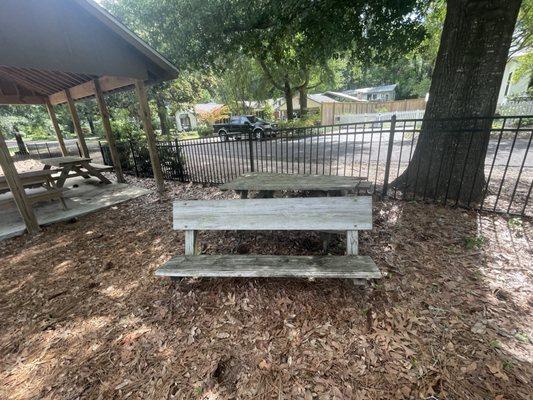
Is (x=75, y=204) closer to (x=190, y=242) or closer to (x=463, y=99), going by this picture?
(x=190, y=242)

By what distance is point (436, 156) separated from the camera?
4.31m

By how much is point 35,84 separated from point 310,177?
385 inches

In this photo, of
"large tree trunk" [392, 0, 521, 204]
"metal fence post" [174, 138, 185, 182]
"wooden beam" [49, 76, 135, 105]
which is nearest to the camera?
"large tree trunk" [392, 0, 521, 204]

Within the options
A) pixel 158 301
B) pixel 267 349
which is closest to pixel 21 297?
pixel 158 301

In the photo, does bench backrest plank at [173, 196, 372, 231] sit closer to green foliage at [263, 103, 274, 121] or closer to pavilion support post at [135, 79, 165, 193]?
pavilion support post at [135, 79, 165, 193]

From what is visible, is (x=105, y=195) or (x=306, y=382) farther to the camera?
(x=105, y=195)

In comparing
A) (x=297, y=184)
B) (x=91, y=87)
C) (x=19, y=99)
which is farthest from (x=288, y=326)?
(x=19, y=99)

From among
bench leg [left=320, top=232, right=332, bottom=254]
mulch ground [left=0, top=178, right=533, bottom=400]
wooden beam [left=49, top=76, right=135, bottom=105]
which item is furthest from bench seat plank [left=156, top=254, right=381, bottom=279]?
wooden beam [left=49, top=76, right=135, bottom=105]

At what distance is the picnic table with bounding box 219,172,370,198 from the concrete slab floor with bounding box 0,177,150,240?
3744mm

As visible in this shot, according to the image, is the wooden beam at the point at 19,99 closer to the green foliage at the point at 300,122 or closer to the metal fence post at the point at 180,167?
the metal fence post at the point at 180,167

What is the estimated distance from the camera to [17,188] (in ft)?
14.4

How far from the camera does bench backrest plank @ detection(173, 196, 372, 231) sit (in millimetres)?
2555

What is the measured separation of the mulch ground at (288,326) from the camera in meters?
1.77

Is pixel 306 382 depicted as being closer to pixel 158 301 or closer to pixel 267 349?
pixel 267 349
